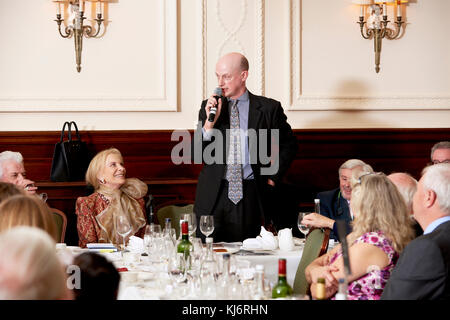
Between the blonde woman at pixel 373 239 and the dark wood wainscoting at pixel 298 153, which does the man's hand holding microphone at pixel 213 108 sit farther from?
the blonde woman at pixel 373 239

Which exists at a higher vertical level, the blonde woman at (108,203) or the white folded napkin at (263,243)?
the blonde woman at (108,203)

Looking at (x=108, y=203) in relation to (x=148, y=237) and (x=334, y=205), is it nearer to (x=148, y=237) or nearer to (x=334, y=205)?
(x=148, y=237)

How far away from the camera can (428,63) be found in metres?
6.32

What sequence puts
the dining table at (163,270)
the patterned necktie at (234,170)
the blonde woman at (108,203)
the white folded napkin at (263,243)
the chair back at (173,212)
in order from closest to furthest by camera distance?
the dining table at (163,270) → the white folded napkin at (263,243) → the blonde woman at (108,203) → the patterned necktie at (234,170) → the chair back at (173,212)

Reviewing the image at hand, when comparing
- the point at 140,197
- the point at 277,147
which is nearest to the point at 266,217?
the point at 277,147

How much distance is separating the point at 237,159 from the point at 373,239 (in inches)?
78.6

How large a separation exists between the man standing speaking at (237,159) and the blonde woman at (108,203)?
0.46m

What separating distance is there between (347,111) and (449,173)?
369 cm

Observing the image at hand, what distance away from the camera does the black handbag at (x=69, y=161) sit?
5648 mm

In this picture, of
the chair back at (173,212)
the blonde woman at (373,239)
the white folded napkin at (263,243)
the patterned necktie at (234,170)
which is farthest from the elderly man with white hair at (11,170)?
the blonde woman at (373,239)

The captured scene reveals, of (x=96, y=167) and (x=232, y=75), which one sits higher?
(x=232, y=75)

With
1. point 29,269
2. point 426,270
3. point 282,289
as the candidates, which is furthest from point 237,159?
point 29,269

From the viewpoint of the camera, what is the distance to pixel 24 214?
7.45 feet

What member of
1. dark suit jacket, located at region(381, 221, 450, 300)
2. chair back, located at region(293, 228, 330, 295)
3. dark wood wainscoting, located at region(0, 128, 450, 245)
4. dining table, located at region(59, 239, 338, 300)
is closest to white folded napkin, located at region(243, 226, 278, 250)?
dining table, located at region(59, 239, 338, 300)
